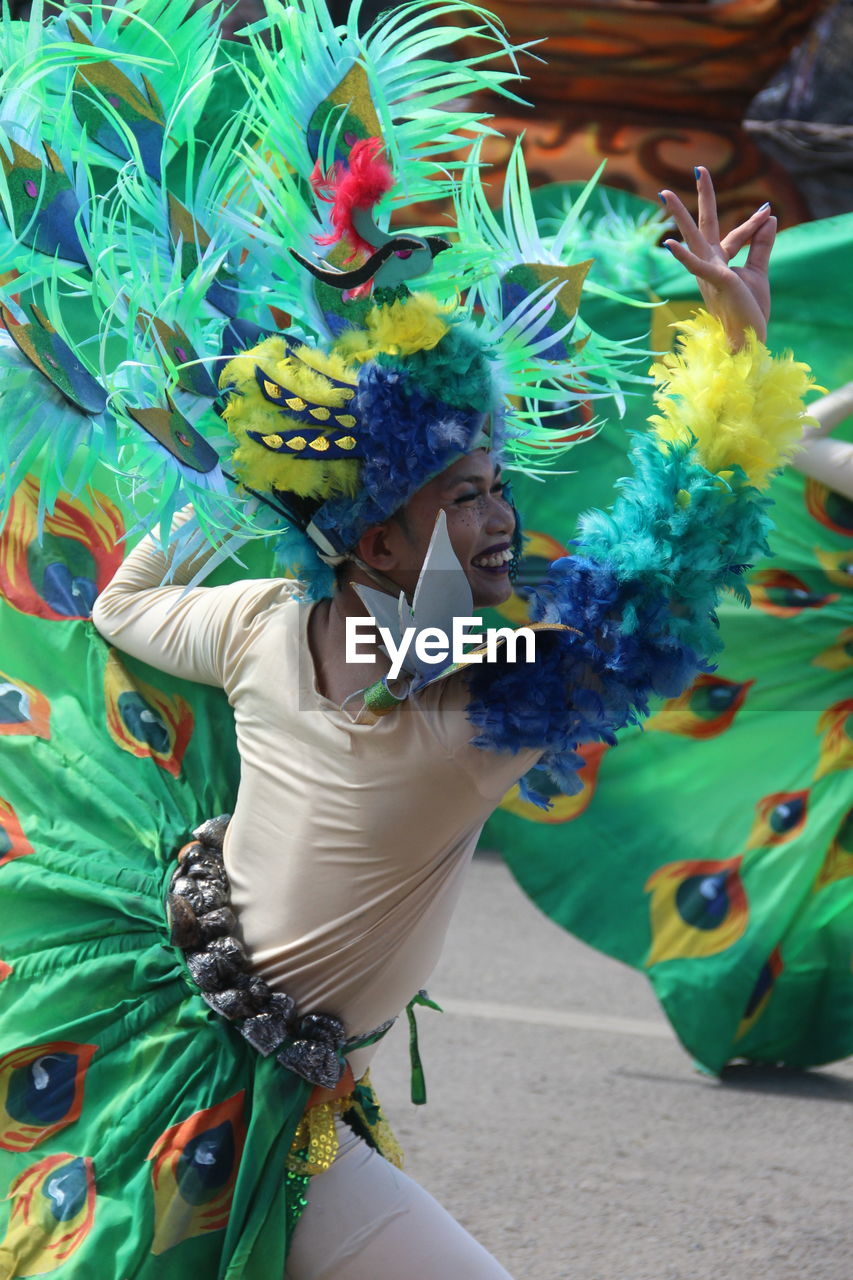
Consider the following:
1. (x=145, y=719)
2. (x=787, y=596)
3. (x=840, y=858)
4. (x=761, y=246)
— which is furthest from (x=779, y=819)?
(x=761, y=246)

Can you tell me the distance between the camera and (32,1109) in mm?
2152

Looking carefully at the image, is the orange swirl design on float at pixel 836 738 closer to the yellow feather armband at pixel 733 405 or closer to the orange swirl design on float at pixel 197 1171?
the yellow feather armband at pixel 733 405

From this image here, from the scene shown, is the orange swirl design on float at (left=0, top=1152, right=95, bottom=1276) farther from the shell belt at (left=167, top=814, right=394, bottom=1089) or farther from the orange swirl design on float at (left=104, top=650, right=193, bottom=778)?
the orange swirl design on float at (left=104, top=650, right=193, bottom=778)

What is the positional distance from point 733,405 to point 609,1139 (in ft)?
7.61

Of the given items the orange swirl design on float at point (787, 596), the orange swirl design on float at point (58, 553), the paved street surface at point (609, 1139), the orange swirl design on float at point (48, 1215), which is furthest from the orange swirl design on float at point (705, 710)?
the orange swirl design on float at point (48, 1215)

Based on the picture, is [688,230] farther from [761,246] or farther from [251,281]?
[251,281]

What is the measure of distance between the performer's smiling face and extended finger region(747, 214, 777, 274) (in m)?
0.39

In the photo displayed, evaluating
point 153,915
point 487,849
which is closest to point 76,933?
point 153,915

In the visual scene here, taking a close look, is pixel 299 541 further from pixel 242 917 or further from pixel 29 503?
pixel 29 503

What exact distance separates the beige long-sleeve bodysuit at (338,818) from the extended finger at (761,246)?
612mm

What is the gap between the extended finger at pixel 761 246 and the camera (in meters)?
2.05

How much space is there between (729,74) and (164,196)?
5398 mm

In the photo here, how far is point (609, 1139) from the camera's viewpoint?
3.82 meters

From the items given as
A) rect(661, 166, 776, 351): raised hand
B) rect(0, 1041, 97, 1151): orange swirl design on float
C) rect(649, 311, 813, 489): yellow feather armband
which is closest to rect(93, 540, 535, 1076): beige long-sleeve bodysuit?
rect(0, 1041, 97, 1151): orange swirl design on float
